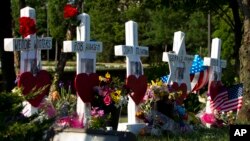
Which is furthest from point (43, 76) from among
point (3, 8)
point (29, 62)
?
point (3, 8)

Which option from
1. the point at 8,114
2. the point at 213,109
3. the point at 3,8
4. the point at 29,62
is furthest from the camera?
the point at 213,109

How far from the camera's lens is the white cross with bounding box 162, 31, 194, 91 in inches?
558

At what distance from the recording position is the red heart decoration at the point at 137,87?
1239 centimetres

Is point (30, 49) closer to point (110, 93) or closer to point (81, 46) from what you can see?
point (81, 46)

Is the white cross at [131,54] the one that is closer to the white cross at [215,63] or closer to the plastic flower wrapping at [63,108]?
the plastic flower wrapping at [63,108]

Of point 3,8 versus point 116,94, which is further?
point 116,94

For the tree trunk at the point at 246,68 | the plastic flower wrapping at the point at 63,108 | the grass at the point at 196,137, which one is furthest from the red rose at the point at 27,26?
the tree trunk at the point at 246,68

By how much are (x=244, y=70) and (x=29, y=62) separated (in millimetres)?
4412

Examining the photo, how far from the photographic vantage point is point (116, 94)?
11.1 m

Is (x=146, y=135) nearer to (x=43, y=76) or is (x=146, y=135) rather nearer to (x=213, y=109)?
(x=43, y=76)

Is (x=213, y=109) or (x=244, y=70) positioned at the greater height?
(x=244, y=70)

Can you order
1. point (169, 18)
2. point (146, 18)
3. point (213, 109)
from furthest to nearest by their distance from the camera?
point (146, 18), point (169, 18), point (213, 109)

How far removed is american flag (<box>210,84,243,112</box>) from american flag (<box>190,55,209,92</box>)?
48.6 inches

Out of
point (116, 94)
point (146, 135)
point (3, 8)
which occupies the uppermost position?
point (3, 8)
